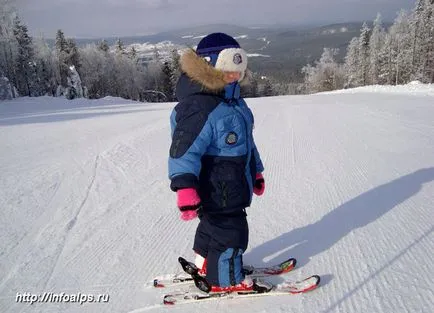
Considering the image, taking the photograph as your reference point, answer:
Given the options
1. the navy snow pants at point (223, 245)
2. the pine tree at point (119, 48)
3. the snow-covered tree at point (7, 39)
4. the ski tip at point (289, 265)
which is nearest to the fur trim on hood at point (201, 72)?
the navy snow pants at point (223, 245)

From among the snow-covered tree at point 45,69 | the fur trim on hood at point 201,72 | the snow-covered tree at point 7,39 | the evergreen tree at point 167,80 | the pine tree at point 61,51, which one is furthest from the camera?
the evergreen tree at point 167,80

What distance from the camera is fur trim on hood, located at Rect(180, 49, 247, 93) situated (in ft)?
8.80

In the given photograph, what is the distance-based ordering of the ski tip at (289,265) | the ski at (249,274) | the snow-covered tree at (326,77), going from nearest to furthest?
the ski at (249,274)
the ski tip at (289,265)
the snow-covered tree at (326,77)

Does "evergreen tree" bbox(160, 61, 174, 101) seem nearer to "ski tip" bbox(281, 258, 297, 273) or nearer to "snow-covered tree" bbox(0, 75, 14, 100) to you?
"snow-covered tree" bbox(0, 75, 14, 100)

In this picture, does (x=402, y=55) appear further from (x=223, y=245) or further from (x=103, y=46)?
(x=223, y=245)

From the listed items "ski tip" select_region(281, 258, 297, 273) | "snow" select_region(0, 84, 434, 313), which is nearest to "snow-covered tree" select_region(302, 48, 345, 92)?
"snow" select_region(0, 84, 434, 313)

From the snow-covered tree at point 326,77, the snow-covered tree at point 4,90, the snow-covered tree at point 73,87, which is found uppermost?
the snow-covered tree at point 4,90

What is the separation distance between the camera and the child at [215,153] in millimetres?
2650

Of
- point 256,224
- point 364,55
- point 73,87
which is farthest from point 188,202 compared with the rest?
point 364,55

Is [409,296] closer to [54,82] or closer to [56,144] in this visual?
[56,144]

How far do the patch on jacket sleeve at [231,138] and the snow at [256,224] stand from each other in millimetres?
1214

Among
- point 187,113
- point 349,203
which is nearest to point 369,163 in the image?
point 349,203

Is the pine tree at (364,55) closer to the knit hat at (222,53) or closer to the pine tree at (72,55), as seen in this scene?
the pine tree at (72,55)

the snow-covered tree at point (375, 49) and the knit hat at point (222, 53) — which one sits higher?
the knit hat at point (222, 53)
